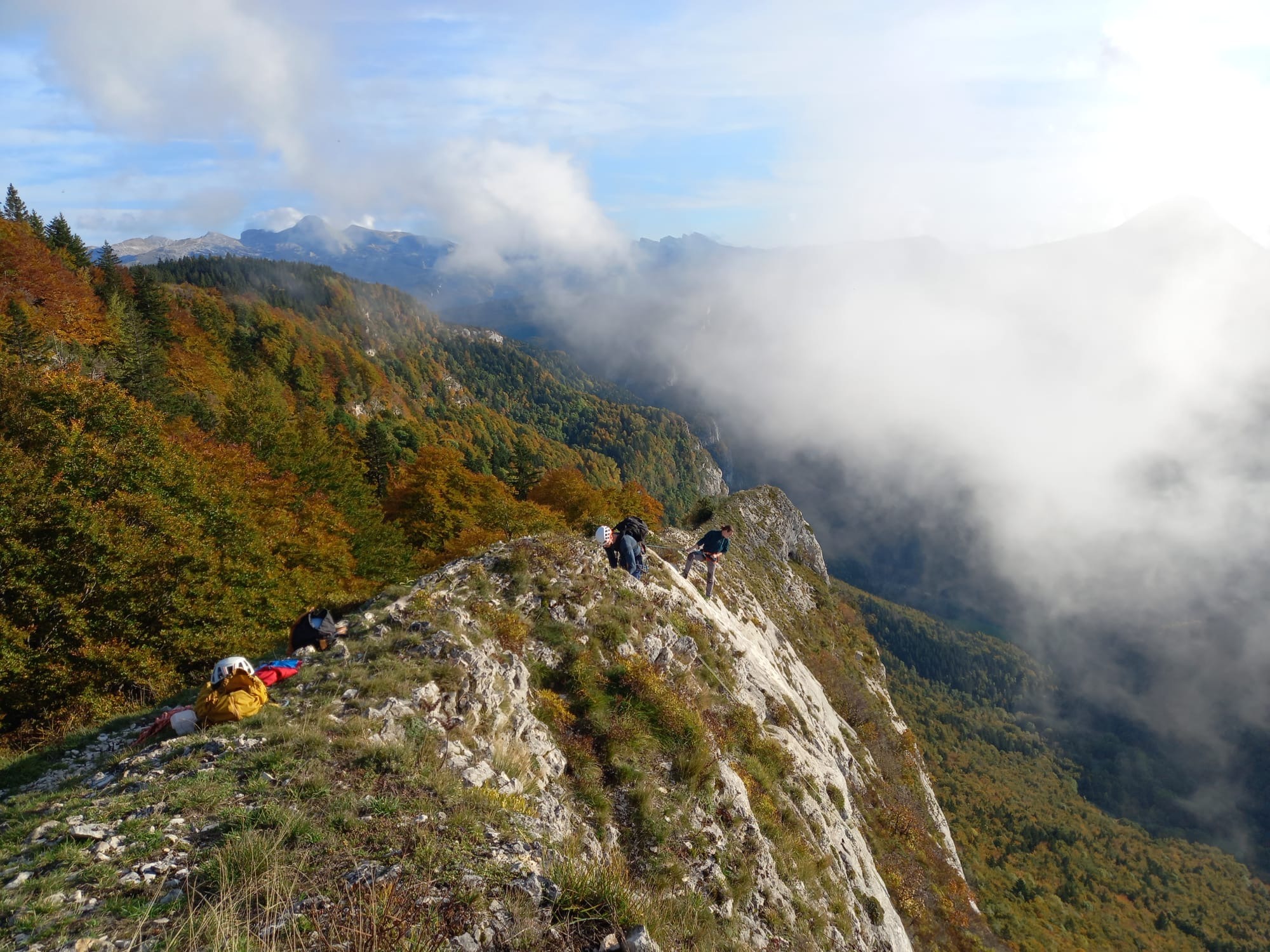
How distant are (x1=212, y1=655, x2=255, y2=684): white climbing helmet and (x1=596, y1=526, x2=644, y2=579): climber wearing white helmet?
1049cm

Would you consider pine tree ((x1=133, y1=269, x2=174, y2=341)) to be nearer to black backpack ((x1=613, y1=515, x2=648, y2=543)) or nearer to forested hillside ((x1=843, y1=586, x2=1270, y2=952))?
black backpack ((x1=613, y1=515, x2=648, y2=543))

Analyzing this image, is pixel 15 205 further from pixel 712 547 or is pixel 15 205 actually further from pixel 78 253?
pixel 712 547

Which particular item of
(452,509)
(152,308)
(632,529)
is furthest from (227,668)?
(152,308)

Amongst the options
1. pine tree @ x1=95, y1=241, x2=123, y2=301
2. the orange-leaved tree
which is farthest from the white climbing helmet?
pine tree @ x1=95, y1=241, x2=123, y2=301

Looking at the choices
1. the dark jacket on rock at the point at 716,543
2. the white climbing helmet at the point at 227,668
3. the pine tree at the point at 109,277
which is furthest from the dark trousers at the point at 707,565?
the pine tree at the point at 109,277

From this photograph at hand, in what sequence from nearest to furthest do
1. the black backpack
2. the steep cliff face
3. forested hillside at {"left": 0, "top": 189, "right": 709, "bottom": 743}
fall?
the steep cliff face, forested hillside at {"left": 0, "top": 189, "right": 709, "bottom": 743}, the black backpack

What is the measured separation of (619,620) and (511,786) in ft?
23.3

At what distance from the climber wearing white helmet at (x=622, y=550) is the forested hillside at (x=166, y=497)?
323 inches

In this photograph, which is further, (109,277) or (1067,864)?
→ (1067,864)

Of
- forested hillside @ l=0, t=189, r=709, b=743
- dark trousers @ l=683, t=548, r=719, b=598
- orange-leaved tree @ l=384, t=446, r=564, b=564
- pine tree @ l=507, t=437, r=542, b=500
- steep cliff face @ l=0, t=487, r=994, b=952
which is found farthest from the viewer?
pine tree @ l=507, t=437, r=542, b=500

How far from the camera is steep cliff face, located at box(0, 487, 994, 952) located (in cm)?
568

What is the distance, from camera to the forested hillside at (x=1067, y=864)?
291ft

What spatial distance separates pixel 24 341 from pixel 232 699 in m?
41.2

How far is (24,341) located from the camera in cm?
3438
